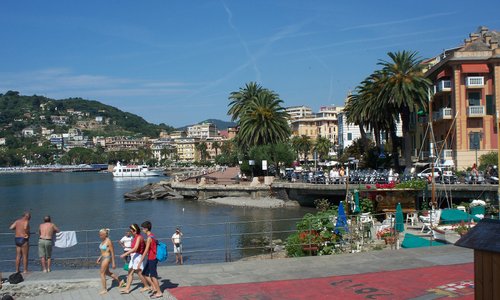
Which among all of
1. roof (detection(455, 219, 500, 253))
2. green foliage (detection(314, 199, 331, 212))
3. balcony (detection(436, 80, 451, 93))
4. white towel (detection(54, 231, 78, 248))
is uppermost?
balcony (detection(436, 80, 451, 93))

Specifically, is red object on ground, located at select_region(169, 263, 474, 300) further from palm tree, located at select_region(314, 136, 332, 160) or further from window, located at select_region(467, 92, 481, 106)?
palm tree, located at select_region(314, 136, 332, 160)

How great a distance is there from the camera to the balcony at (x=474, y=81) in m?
45.1

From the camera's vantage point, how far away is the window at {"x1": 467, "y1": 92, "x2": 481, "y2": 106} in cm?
4584

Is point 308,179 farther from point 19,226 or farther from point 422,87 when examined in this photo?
point 19,226

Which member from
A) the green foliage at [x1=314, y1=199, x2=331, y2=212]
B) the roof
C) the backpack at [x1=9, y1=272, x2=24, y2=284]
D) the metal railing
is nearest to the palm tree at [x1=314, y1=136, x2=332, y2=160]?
the green foliage at [x1=314, y1=199, x2=331, y2=212]

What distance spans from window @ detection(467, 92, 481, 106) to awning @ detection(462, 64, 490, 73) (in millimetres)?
1921

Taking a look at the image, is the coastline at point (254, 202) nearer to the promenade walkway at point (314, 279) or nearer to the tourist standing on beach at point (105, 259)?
the promenade walkway at point (314, 279)

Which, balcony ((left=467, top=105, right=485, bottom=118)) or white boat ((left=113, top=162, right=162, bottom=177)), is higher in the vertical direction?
balcony ((left=467, top=105, right=485, bottom=118))

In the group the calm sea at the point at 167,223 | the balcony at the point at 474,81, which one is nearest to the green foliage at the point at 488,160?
the balcony at the point at 474,81

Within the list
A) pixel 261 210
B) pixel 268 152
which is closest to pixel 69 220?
pixel 261 210

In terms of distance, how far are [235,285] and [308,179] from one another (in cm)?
3816

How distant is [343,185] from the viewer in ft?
146

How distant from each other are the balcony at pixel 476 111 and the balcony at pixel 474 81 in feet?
5.94

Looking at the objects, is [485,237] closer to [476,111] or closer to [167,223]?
[167,223]
